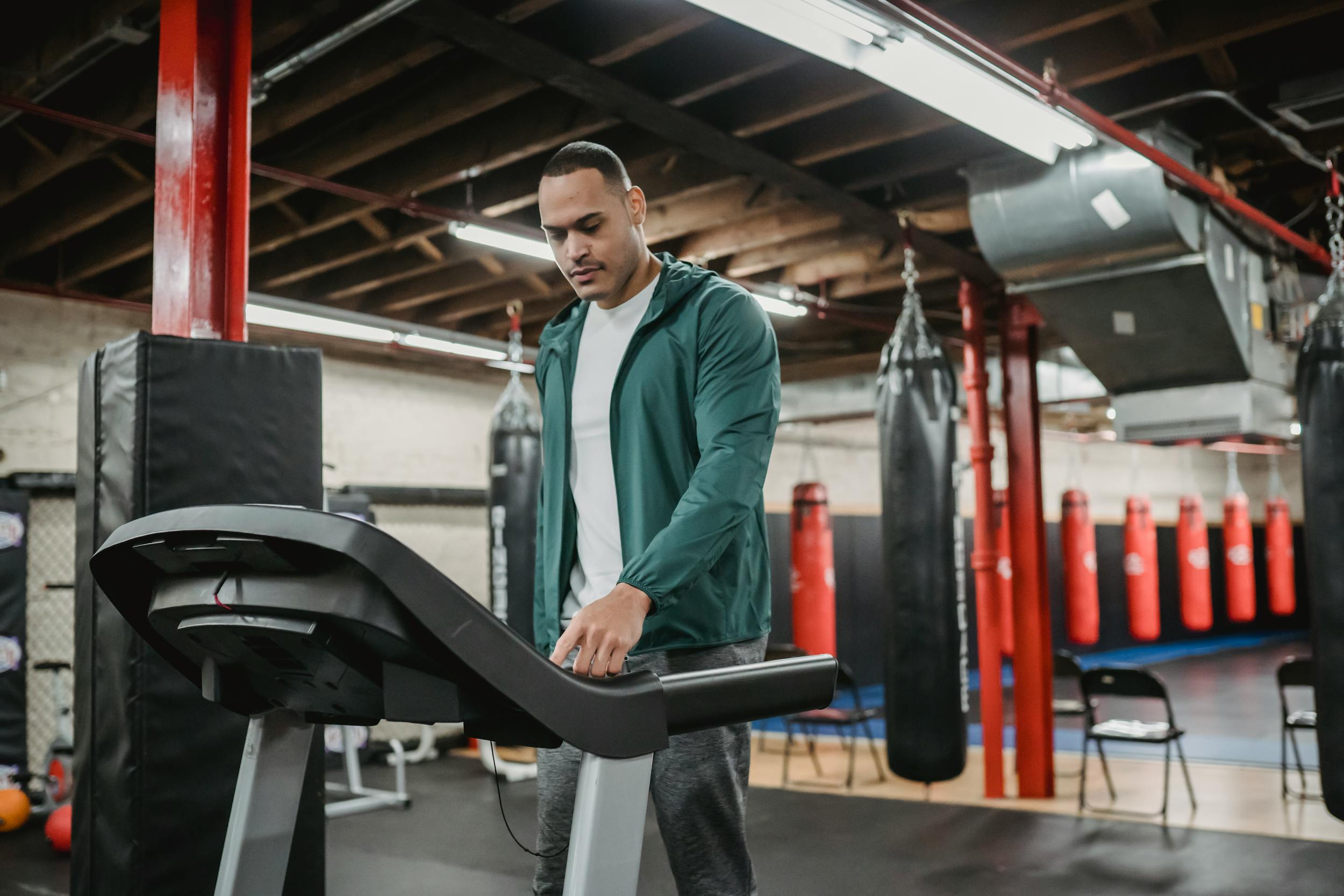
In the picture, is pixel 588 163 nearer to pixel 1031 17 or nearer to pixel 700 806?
pixel 700 806

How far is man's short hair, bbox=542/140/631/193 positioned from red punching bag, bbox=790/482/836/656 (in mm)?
6297

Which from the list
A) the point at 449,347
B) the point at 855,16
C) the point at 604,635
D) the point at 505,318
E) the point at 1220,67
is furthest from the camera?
the point at 505,318

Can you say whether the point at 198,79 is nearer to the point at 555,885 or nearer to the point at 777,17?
the point at 777,17

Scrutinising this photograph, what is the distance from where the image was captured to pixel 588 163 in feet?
4.96

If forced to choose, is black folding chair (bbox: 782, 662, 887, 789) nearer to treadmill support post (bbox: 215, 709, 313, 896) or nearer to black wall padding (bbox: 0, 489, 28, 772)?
black wall padding (bbox: 0, 489, 28, 772)

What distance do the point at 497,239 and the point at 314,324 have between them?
1834mm

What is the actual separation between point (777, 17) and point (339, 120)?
2.58m

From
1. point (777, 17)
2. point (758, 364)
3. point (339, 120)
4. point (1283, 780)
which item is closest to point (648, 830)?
point (1283, 780)

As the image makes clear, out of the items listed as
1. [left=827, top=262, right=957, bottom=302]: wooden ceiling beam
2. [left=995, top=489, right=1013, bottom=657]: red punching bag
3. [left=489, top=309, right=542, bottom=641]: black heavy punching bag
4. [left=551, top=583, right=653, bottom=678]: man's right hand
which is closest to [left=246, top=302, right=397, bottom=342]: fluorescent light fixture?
[left=489, top=309, right=542, bottom=641]: black heavy punching bag

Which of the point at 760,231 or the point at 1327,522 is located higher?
the point at 760,231

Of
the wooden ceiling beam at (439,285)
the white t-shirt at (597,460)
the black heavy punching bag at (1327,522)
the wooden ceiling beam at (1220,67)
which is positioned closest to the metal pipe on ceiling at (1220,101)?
the wooden ceiling beam at (1220,67)

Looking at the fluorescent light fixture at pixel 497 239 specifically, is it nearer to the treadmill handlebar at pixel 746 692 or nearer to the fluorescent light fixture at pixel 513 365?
the fluorescent light fixture at pixel 513 365

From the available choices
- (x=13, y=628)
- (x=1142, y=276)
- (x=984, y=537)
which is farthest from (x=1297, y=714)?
(x=13, y=628)

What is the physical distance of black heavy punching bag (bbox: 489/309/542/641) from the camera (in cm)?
675
